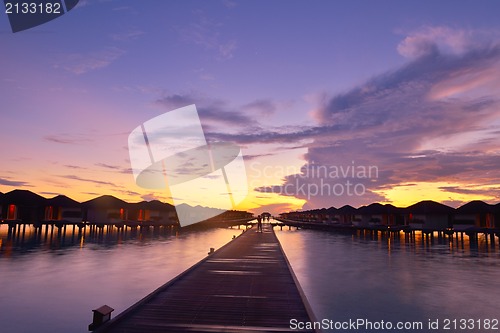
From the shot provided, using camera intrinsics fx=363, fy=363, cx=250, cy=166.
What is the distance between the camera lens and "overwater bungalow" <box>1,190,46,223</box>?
186 ft

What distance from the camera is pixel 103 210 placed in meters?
68.9

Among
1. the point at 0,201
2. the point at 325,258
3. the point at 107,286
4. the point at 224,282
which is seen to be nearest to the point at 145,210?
the point at 0,201

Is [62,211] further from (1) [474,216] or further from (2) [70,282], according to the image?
(1) [474,216]

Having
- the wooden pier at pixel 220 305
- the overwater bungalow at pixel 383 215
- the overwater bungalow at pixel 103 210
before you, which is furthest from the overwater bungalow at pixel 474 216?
the overwater bungalow at pixel 103 210

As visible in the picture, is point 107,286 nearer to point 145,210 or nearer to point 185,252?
point 185,252

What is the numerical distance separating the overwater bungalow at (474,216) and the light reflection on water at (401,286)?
24097 millimetres

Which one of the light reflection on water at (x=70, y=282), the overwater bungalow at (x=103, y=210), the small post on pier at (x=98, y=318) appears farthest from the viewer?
the overwater bungalow at (x=103, y=210)

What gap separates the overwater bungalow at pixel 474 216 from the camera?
190 ft

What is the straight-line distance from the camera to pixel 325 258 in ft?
122

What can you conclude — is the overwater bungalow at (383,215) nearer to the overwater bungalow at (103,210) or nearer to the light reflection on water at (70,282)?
the light reflection on water at (70,282)

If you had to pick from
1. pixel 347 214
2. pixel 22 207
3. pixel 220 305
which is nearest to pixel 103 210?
pixel 22 207

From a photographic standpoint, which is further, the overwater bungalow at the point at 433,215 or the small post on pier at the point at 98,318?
the overwater bungalow at the point at 433,215

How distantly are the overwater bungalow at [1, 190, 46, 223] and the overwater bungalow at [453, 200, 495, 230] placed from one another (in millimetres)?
69982

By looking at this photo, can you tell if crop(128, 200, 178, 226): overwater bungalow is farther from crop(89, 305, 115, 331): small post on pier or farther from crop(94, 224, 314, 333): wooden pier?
crop(89, 305, 115, 331): small post on pier
